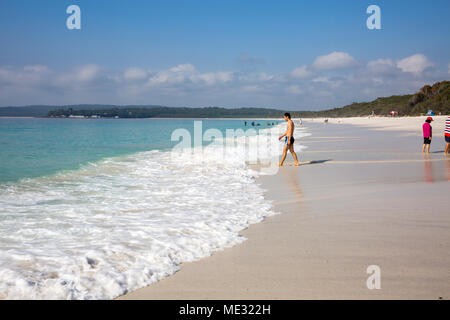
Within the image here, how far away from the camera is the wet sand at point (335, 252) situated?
341 centimetres

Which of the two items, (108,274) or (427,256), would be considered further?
(427,256)

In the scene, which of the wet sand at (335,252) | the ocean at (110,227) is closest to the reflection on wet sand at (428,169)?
the wet sand at (335,252)

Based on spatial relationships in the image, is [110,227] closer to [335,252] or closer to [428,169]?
[335,252]

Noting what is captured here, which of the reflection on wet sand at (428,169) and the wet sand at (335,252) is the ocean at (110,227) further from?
the reflection on wet sand at (428,169)

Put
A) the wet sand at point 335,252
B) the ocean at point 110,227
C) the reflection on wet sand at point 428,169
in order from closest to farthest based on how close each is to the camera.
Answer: the wet sand at point 335,252, the ocean at point 110,227, the reflection on wet sand at point 428,169

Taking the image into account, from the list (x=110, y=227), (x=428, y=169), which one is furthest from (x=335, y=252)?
(x=428, y=169)


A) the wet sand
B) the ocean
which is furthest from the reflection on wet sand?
the ocean

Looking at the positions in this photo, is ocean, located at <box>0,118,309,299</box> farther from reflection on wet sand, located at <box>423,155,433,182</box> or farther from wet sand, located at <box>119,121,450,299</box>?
reflection on wet sand, located at <box>423,155,433,182</box>

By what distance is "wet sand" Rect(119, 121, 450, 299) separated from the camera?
341 centimetres
